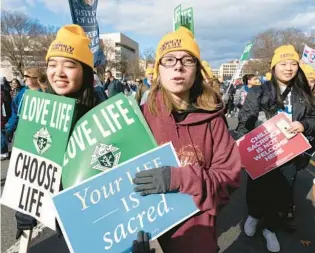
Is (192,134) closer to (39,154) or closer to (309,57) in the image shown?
(39,154)

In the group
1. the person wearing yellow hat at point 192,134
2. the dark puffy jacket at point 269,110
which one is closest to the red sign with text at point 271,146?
the dark puffy jacket at point 269,110

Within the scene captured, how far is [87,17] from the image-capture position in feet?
16.7

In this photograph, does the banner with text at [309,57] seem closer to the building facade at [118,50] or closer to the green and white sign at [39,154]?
the green and white sign at [39,154]

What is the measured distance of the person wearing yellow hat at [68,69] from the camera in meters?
1.78

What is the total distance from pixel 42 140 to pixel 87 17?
394 cm

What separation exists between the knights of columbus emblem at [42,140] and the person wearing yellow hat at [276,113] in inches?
87.5

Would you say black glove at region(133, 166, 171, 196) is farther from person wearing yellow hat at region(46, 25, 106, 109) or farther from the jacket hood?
person wearing yellow hat at region(46, 25, 106, 109)

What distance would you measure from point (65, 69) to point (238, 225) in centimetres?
291

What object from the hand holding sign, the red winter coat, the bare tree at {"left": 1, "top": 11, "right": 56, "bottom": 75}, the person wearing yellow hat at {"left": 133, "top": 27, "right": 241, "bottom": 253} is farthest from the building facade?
the red winter coat

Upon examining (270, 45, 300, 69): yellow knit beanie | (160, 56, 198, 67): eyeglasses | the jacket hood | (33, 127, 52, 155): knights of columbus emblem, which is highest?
(270, 45, 300, 69): yellow knit beanie

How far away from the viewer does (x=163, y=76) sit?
163 centimetres

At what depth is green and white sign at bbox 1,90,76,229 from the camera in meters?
1.57

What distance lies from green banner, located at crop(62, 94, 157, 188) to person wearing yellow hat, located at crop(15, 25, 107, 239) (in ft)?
1.26

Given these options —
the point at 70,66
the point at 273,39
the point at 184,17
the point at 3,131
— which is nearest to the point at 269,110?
the point at 70,66
